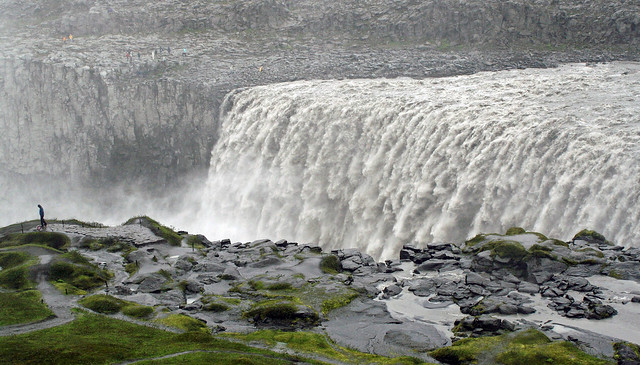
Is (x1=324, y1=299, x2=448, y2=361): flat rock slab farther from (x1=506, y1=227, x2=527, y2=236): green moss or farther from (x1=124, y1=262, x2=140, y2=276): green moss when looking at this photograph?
(x1=124, y1=262, x2=140, y2=276): green moss

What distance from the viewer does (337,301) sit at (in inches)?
1222

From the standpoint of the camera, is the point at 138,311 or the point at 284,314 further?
the point at 138,311

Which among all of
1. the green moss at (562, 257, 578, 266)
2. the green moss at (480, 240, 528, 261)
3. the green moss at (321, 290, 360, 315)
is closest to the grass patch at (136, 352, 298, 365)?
the green moss at (321, 290, 360, 315)

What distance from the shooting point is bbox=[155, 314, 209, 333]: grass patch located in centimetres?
2798

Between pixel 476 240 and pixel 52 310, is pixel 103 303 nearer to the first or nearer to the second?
pixel 52 310

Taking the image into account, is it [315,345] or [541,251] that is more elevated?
[541,251]

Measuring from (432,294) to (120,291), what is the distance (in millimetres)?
15265

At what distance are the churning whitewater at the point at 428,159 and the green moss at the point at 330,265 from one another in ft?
29.7

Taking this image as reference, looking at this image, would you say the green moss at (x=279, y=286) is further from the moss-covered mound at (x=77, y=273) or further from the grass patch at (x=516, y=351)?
→ the grass patch at (x=516, y=351)

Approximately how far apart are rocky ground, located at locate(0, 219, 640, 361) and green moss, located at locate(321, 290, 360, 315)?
5cm

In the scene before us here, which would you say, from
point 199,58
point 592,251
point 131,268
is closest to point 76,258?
point 131,268

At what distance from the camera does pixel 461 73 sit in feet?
222

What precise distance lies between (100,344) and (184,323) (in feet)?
14.6

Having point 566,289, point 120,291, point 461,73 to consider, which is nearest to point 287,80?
point 461,73
